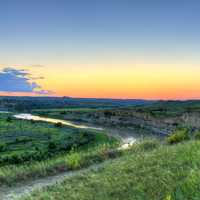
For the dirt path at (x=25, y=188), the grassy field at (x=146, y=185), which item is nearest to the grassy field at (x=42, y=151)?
the dirt path at (x=25, y=188)

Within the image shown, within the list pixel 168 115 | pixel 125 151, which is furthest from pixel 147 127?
pixel 125 151

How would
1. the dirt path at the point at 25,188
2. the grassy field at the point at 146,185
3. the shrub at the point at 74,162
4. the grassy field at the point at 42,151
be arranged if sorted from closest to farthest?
the grassy field at the point at 146,185, the dirt path at the point at 25,188, the grassy field at the point at 42,151, the shrub at the point at 74,162

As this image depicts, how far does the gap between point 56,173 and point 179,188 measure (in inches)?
290

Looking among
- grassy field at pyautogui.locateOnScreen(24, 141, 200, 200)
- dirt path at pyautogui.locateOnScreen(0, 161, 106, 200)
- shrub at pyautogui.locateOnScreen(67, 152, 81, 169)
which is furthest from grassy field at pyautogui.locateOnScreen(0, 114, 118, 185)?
grassy field at pyautogui.locateOnScreen(24, 141, 200, 200)

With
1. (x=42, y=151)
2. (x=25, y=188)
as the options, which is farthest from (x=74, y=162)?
(x=42, y=151)

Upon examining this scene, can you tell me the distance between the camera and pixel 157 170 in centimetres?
827

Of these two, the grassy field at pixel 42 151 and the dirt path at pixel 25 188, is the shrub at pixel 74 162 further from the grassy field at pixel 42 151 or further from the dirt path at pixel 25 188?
the dirt path at pixel 25 188

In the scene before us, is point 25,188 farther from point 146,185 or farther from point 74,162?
point 146,185

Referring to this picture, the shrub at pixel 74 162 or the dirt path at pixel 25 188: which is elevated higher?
the shrub at pixel 74 162

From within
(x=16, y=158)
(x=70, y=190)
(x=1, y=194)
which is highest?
(x=70, y=190)

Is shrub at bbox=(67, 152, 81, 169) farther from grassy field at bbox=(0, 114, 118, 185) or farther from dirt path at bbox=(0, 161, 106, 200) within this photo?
dirt path at bbox=(0, 161, 106, 200)

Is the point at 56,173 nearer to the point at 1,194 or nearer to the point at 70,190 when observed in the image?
the point at 1,194

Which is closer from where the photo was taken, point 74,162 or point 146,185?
point 146,185

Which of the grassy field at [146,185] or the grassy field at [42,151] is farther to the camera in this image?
the grassy field at [42,151]
